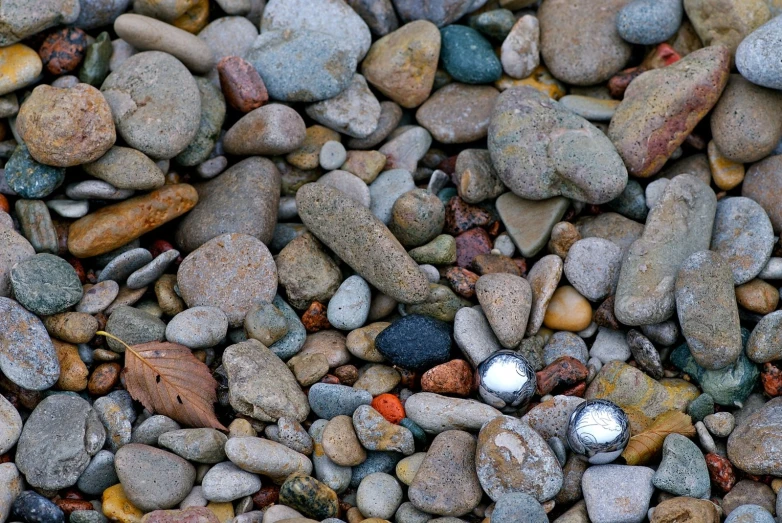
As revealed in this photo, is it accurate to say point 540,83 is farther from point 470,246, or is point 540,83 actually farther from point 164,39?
point 164,39

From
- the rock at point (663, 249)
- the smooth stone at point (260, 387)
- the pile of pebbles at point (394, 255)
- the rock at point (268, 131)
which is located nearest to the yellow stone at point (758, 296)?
the pile of pebbles at point (394, 255)

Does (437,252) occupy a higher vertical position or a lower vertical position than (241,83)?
lower

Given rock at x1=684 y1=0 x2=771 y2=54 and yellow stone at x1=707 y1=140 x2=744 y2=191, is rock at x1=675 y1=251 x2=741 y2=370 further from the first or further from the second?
rock at x1=684 y1=0 x2=771 y2=54

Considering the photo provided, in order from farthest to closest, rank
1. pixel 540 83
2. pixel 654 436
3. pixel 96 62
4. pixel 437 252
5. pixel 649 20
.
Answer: pixel 540 83, pixel 649 20, pixel 96 62, pixel 437 252, pixel 654 436

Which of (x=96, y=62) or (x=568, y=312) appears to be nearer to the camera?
(x=568, y=312)

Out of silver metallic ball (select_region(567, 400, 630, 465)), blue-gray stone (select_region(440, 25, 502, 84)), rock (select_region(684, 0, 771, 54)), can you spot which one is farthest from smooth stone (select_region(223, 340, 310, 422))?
rock (select_region(684, 0, 771, 54))

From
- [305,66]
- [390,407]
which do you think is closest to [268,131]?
[305,66]

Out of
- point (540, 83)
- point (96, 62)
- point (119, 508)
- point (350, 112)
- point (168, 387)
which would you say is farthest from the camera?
point (540, 83)
